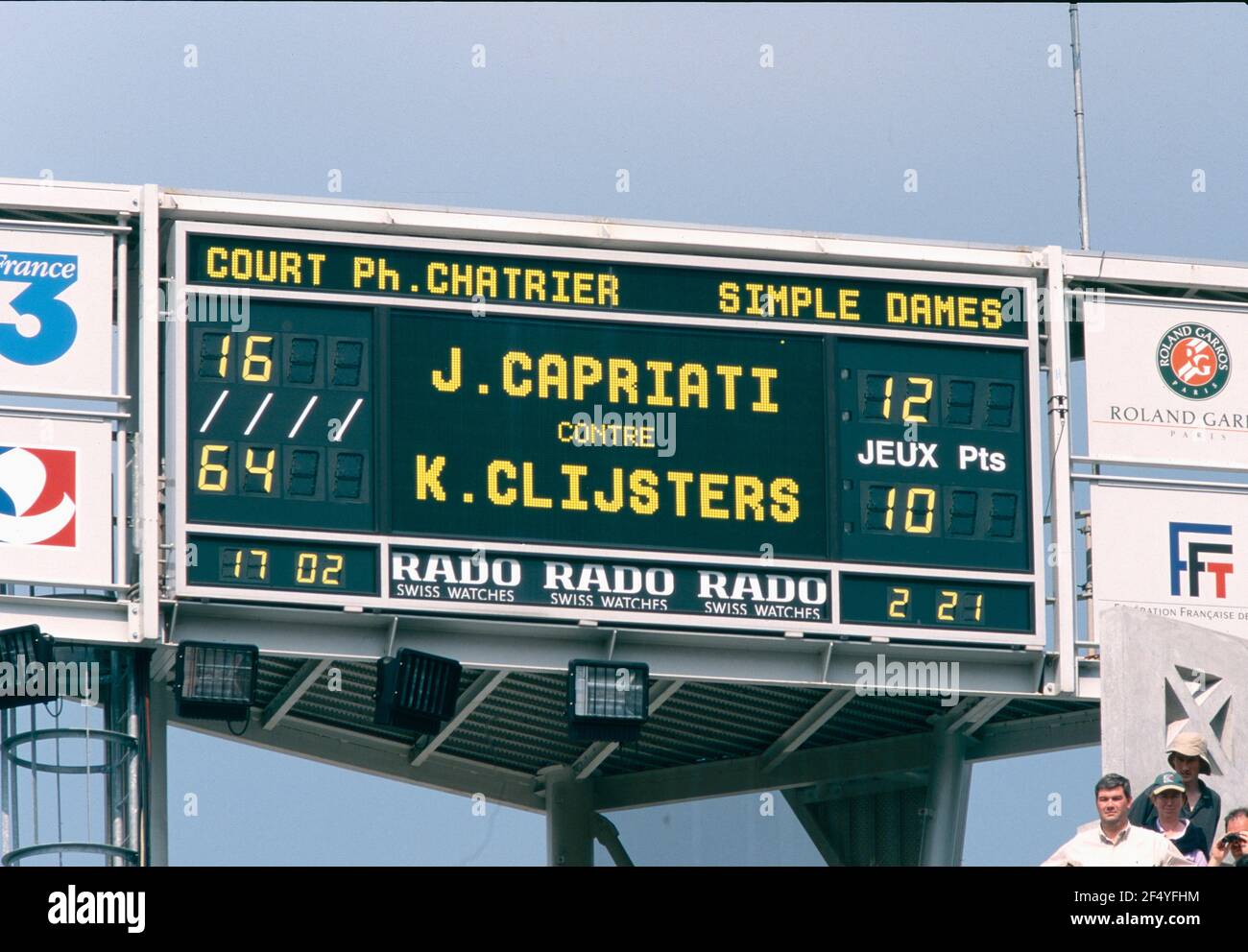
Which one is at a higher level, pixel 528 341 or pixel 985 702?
pixel 528 341

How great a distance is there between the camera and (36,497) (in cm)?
2425

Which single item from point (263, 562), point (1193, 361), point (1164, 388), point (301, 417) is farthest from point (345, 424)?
point (1193, 361)

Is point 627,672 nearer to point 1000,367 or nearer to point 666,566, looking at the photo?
point 666,566

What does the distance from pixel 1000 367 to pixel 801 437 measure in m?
2.04

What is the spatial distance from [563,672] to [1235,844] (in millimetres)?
9771

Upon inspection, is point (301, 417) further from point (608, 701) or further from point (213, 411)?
point (608, 701)

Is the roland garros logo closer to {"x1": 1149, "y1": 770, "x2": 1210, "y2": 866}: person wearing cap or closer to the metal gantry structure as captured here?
the metal gantry structure

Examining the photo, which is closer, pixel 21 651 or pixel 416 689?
pixel 21 651

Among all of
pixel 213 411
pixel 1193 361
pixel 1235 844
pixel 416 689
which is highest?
pixel 1193 361

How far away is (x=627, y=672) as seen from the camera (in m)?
24.7
